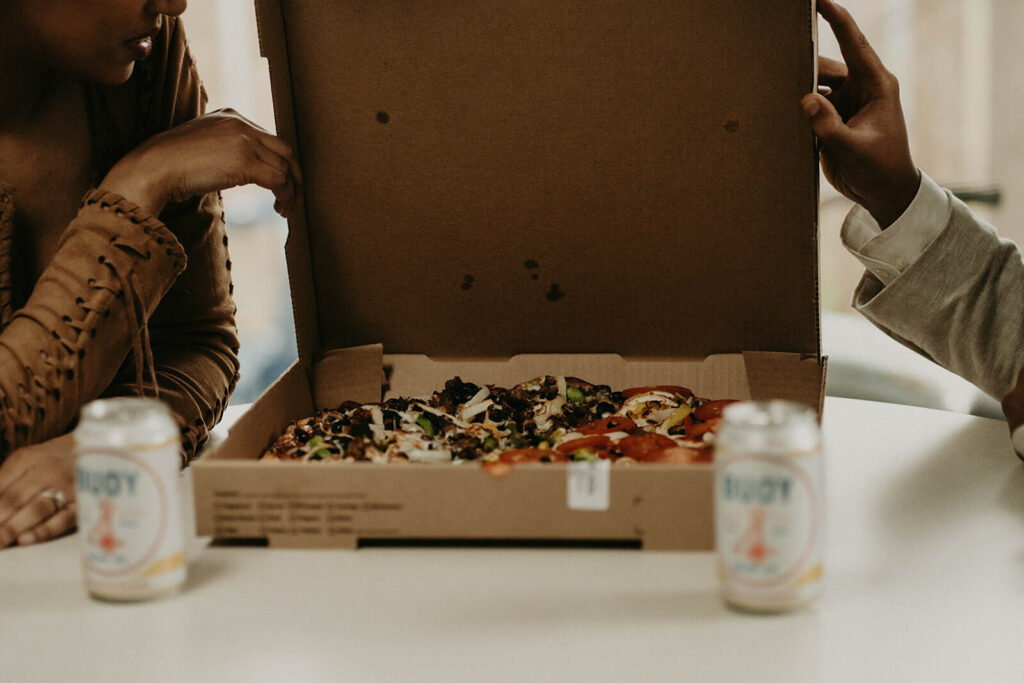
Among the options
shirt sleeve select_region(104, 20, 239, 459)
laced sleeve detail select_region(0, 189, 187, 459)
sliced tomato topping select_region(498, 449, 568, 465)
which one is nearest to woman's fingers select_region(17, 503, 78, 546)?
laced sleeve detail select_region(0, 189, 187, 459)

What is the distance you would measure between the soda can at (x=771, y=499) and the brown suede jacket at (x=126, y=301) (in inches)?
24.5

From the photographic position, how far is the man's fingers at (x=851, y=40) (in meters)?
1.17

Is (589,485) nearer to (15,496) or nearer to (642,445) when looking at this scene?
(642,445)

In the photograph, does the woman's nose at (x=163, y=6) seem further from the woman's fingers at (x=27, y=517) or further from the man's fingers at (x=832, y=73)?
the man's fingers at (x=832, y=73)

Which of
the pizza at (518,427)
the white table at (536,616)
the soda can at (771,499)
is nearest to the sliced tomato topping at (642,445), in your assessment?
the pizza at (518,427)

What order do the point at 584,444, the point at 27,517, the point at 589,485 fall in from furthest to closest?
1. the point at 584,444
2. the point at 27,517
3. the point at 589,485

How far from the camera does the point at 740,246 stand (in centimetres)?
125

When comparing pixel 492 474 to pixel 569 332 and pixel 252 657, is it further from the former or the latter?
pixel 569 332

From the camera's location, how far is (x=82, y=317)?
1044 mm

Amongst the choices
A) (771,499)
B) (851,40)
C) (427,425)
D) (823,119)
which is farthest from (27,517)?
(851,40)

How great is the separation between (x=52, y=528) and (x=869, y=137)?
0.88 metres

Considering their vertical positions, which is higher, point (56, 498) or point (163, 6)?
point (163, 6)

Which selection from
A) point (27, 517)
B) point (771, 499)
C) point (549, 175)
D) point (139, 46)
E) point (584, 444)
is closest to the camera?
point (771, 499)

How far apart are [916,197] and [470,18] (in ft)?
1.72
